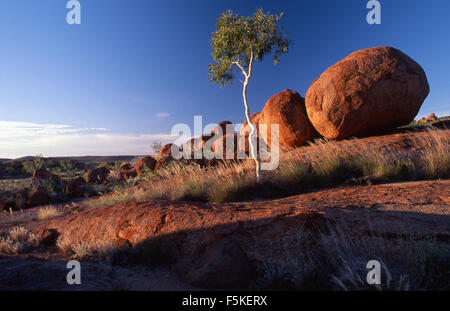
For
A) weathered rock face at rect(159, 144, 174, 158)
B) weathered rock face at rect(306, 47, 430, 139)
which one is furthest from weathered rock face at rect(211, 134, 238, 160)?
weathered rock face at rect(306, 47, 430, 139)

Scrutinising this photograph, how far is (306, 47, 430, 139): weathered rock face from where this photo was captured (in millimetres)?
9367

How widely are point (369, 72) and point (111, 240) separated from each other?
452 inches

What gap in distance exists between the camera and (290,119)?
12234mm

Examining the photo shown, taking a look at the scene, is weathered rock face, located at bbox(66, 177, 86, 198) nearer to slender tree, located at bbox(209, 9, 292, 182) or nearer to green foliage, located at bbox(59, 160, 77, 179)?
green foliage, located at bbox(59, 160, 77, 179)

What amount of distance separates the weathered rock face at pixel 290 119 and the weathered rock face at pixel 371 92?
1628mm

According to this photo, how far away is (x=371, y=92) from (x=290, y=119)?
13.1 ft

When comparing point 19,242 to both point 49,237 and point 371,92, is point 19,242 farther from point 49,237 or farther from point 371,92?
point 371,92

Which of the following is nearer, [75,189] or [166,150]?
[75,189]

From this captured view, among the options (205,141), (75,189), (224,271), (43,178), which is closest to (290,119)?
(205,141)

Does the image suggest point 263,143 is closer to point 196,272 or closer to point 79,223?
point 79,223

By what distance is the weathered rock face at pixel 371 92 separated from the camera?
9367mm

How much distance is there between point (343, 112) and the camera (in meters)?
9.85

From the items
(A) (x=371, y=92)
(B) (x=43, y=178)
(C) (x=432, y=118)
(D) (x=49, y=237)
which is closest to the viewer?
(D) (x=49, y=237)
